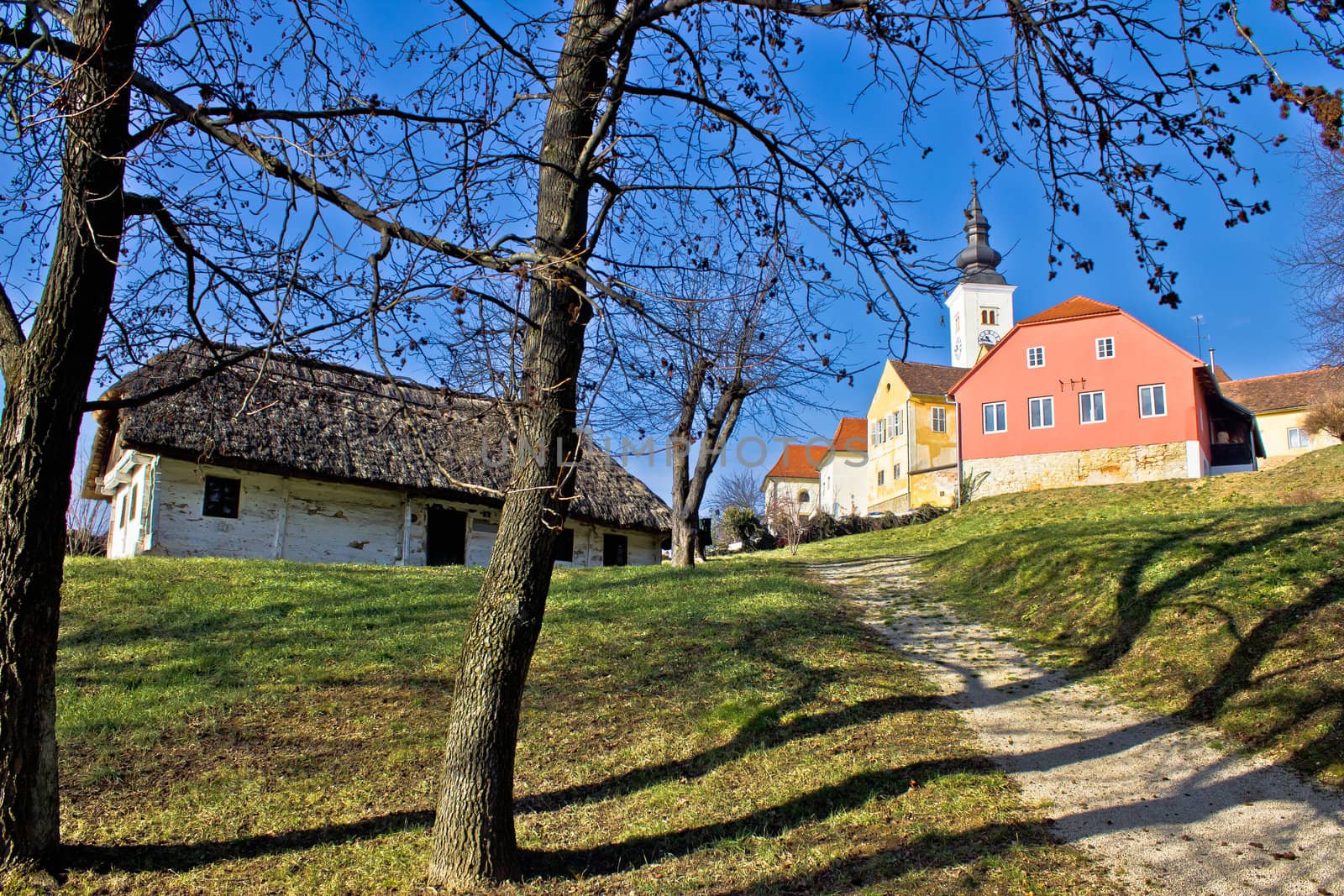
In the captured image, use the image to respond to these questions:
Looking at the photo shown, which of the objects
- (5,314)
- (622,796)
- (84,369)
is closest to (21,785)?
(84,369)

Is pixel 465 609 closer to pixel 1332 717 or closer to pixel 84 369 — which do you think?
pixel 84 369

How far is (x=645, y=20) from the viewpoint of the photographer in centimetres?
522

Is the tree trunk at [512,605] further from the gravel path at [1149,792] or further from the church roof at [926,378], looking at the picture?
the church roof at [926,378]

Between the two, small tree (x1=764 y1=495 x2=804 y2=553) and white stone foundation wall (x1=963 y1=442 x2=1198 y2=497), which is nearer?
white stone foundation wall (x1=963 y1=442 x2=1198 y2=497)

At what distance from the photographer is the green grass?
17.0 ft

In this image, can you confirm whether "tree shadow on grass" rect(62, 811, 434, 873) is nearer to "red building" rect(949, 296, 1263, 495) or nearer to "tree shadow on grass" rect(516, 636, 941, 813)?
"tree shadow on grass" rect(516, 636, 941, 813)

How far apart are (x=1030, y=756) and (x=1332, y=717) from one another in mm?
2339

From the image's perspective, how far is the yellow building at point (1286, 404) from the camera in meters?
39.7

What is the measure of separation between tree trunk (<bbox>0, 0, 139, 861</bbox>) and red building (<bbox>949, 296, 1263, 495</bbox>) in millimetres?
28702

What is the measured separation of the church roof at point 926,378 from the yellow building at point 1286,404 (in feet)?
46.8

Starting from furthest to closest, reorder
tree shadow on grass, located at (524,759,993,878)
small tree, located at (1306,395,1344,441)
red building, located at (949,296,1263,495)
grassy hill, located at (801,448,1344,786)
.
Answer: small tree, located at (1306,395,1344,441) → red building, located at (949,296,1263,495) → grassy hill, located at (801,448,1344,786) → tree shadow on grass, located at (524,759,993,878)

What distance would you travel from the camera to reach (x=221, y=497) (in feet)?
55.2

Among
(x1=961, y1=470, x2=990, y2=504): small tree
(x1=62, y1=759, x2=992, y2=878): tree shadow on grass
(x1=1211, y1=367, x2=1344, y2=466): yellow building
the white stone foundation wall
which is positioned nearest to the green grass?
(x1=62, y1=759, x2=992, y2=878): tree shadow on grass

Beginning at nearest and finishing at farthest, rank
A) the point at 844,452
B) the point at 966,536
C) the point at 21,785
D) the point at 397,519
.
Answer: the point at 21,785
the point at 397,519
the point at 966,536
the point at 844,452
